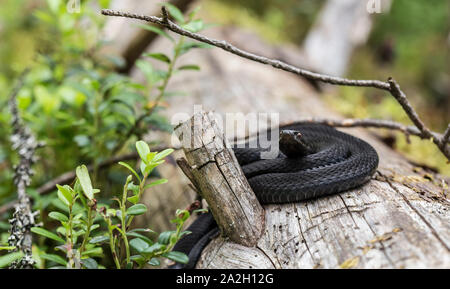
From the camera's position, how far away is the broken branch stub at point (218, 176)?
2.15 m

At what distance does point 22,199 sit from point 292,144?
6.11ft

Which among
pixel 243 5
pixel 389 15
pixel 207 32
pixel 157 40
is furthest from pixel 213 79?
pixel 389 15

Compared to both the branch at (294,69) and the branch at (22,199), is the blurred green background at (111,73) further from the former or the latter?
the branch at (294,69)

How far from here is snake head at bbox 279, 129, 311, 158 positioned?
2443 mm

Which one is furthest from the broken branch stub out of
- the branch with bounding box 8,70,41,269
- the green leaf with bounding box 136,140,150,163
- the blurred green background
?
the blurred green background

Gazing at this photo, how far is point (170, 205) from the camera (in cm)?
372

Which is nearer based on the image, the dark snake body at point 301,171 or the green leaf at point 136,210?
the green leaf at point 136,210

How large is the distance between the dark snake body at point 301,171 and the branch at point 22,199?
921 millimetres

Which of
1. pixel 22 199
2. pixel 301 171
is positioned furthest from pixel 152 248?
pixel 22 199

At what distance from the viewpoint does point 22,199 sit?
268cm

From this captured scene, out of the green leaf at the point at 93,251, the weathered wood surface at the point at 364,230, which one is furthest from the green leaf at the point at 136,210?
the weathered wood surface at the point at 364,230

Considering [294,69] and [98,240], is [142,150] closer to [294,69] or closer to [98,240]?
[98,240]
